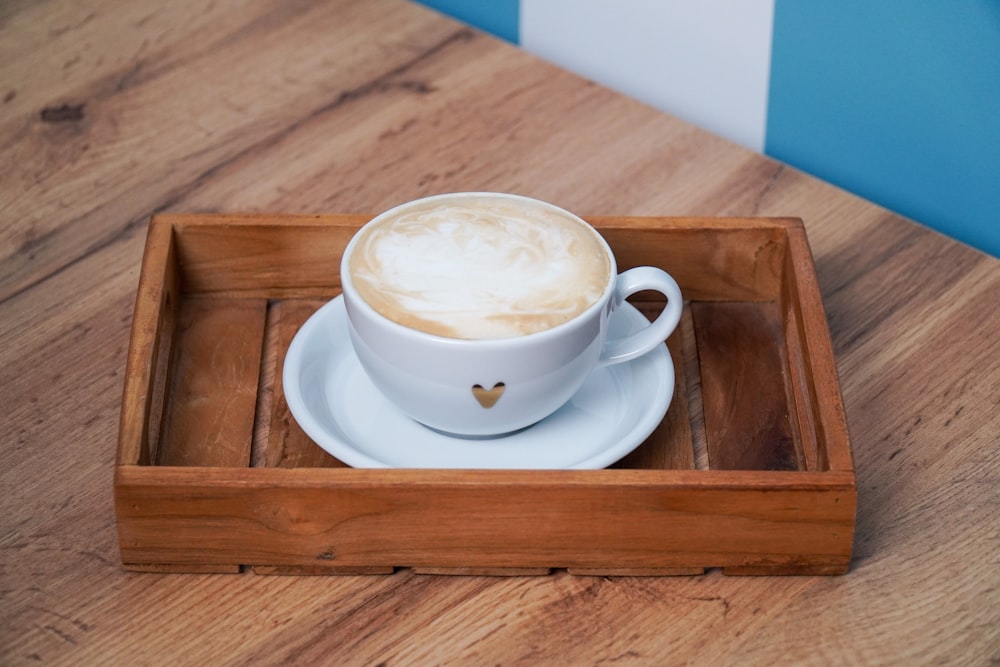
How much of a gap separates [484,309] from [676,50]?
510 millimetres

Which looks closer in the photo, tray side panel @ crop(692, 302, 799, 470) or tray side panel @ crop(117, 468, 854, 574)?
tray side panel @ crop(117, 468, 854, 574)

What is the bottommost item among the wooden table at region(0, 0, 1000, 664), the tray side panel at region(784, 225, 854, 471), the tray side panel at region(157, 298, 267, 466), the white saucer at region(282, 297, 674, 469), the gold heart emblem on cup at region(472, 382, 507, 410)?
the wooden table at region(0, 0, 1000, 664)

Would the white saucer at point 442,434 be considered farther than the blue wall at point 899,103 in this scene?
No

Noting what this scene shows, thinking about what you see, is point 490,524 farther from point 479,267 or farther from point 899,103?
point 899,103

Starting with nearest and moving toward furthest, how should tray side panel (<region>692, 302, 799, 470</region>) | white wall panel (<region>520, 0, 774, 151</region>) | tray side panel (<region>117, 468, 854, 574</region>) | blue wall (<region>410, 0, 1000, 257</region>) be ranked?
1. tray side panel (<region>117, 468, 854, 574</region>)
2. tray side panel (<region>692, 302, 799, 470</region>)
3. blue wall (<region>410, 0, 1000, 257</region>)
4. white wall panel (<region>520, 0, 774, 151</region>)

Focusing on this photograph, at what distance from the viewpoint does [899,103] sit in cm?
93

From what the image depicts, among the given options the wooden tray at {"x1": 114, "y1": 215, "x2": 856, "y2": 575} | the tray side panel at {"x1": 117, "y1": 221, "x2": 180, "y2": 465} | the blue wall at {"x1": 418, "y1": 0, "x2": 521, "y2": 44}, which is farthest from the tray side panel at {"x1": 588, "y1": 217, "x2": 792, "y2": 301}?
the blue wall at {"x1": 418, "y1": 0, "x2": 521, "y2": 44}

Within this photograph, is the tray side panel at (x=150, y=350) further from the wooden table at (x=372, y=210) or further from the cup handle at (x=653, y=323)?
the cup handle at (x=653, y=323)

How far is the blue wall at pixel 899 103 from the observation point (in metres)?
0.88

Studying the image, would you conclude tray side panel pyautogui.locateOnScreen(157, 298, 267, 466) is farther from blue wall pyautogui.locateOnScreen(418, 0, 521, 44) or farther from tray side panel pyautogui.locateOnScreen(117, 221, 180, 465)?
blue wall pyautogui.locateOnScreen(418, 0, 521, 44)

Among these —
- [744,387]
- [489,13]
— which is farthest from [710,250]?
[489,13]

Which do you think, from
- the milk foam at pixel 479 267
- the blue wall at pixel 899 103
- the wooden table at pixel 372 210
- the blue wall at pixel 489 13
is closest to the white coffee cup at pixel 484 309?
the milk foam at pixel 479 267

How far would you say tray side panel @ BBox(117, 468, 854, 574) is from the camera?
0.61m

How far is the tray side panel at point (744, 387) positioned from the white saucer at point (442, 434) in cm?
5
